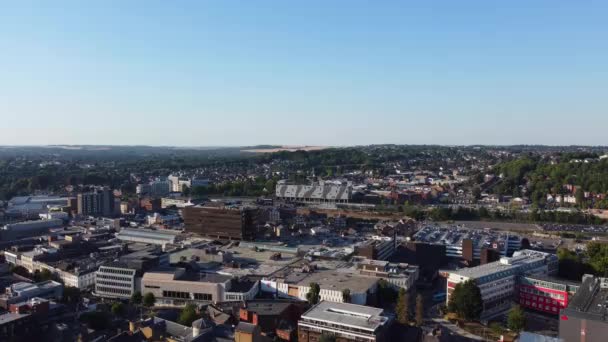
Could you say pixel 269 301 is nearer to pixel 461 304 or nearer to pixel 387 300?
pixel 387 300

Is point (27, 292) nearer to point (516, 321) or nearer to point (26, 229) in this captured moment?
point (26, 229)

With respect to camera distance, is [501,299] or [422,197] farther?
[422,197]

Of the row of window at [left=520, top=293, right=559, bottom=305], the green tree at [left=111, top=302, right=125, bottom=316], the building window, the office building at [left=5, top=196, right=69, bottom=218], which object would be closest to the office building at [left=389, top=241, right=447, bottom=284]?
the row of window at [left=520, top=293, right=559, bottom=305]

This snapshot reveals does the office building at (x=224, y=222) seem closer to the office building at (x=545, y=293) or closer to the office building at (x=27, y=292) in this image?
the office building at (x=27, y=292)

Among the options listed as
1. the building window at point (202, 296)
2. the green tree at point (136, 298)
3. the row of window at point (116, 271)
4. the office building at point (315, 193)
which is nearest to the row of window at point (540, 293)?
the building window at point (202, 296)

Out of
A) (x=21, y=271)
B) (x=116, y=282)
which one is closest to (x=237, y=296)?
(x=116, y=282)

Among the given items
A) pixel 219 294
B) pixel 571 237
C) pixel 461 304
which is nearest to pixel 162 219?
pixel 219 294
